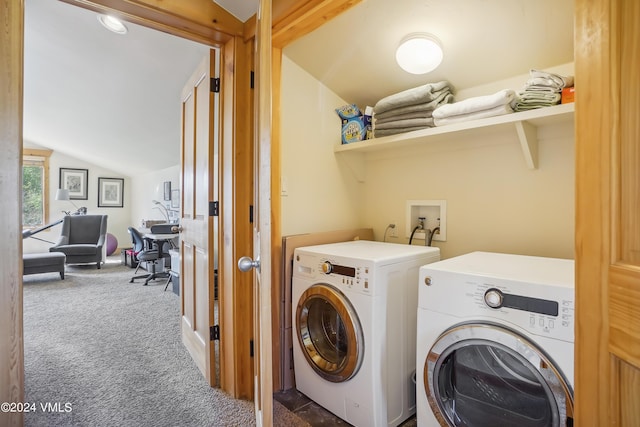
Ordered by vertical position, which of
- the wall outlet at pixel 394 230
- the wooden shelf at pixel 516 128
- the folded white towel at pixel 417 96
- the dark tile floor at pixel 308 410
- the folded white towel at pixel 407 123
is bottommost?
the dark tile floor at pixel 308 410

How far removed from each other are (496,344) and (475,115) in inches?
44.0

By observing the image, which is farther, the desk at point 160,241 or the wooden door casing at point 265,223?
the desk at point 160,241

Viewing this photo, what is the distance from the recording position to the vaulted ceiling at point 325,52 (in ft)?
4.90

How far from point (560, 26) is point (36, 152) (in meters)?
8.83

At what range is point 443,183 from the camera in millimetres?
2059

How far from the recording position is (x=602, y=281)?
630 millimetres

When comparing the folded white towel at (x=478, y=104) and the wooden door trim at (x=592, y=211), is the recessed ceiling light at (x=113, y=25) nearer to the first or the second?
the folded white towel at (x=478, y=104)

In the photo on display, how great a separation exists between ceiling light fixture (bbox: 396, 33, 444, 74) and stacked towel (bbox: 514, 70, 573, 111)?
0.47 m

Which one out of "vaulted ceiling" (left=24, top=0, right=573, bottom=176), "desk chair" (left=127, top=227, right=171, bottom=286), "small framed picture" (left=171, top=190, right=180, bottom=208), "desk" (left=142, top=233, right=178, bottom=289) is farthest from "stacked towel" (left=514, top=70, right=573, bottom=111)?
"small framed picture" (left=171, top=190, right=180, bottom=208)

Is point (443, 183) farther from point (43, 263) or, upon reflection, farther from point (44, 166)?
point (44, 166)

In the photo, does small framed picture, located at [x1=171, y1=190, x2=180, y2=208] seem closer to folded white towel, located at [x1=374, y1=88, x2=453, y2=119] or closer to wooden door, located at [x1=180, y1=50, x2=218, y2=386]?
wooden door, located at [x1=180, y1=50, x2=218, y2=386]

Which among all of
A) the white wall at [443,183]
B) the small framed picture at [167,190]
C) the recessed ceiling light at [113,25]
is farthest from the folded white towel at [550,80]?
the small framed picture at [167,190]

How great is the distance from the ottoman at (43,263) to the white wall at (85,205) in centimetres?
277

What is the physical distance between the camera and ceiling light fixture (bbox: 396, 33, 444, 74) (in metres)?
1.64
